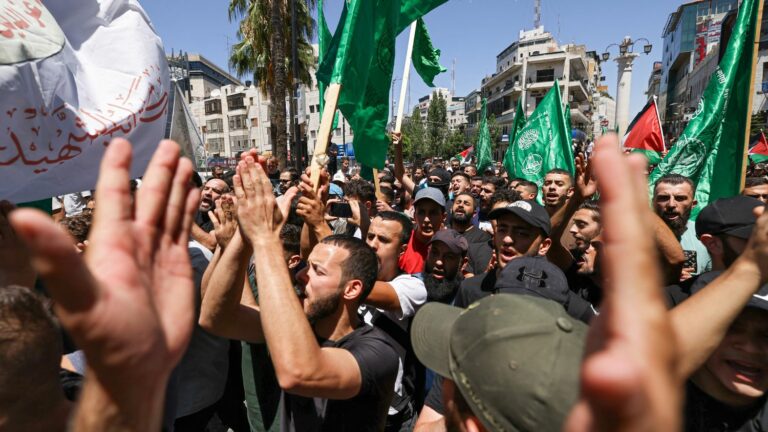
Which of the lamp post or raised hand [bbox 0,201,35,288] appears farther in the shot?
the lamp post

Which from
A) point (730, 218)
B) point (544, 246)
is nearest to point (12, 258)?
point (544, 246)

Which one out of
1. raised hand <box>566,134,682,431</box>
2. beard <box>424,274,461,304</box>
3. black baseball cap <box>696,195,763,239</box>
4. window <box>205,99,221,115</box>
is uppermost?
window <box>205,99,221,115</box>

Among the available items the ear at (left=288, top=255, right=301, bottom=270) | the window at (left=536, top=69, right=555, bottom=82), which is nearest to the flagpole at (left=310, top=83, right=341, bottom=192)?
the ear at (left=288, top=255, right=301, bottom=270)

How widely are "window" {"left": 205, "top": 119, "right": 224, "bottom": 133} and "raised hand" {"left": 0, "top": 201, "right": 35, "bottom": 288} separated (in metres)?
59.9

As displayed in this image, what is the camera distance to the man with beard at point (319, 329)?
1.45 metres

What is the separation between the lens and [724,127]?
4059 mm

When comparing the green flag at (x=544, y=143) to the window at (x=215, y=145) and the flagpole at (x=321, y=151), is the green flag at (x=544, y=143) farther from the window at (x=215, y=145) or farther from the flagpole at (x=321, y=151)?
the window at (x=215, y=145)

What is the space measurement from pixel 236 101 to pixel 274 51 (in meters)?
47.4

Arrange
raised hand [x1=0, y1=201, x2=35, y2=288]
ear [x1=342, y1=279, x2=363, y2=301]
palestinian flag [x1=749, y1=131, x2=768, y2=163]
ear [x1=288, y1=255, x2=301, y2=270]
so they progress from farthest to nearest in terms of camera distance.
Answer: palestinian flag [x1=749, y1=131, x2=768, y2=163], ear [x1=288, y1=255, x2=301, y2=270], ear [x1=342, y1=279, x2=363, y2=301], raised hand [x1=0, y1=201, x2=35, y2=288]

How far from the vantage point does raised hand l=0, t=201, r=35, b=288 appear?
6.32 feet

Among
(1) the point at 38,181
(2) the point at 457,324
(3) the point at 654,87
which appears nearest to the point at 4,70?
(1) the point at 38,181

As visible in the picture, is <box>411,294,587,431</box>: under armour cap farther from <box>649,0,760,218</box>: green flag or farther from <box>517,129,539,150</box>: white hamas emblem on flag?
<box>517,129,539,150</box>: white hamas emblem on flag

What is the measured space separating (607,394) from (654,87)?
125 meters

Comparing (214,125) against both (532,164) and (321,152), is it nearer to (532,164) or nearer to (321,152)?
(532,164)
